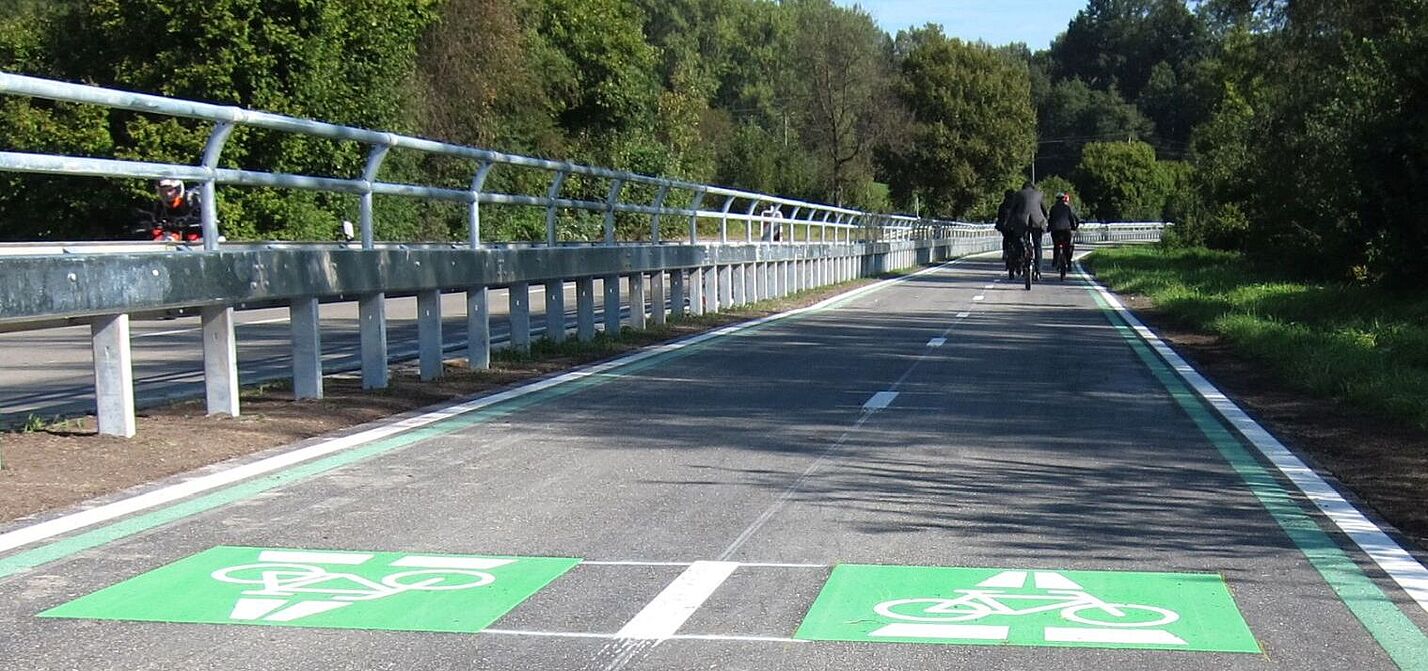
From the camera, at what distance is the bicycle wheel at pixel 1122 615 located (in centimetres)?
471

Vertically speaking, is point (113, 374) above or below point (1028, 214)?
below

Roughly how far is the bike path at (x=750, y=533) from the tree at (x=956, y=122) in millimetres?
58820

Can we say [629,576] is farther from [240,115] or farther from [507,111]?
[507,111]

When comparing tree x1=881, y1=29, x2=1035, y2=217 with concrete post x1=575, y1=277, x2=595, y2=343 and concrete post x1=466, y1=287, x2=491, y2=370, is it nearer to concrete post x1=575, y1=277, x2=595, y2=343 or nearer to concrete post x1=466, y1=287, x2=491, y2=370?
concrete post x1=575, y1=277, x2=595, y2=343

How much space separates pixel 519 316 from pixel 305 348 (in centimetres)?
391

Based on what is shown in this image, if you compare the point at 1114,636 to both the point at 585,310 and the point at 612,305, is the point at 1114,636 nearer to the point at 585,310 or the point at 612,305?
the point at 585,310

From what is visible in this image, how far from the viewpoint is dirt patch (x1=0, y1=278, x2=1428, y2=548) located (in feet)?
21.3

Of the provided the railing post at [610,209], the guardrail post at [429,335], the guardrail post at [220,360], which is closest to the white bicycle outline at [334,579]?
the guardrail post at [220,360]

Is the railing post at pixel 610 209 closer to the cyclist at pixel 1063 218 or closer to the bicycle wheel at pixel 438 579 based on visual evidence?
the bicycle wheel at pixel 438 579

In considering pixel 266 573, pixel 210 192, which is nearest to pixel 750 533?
pixel 266 573

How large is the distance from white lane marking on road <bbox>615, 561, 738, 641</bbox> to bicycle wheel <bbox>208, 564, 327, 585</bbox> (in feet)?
4.05

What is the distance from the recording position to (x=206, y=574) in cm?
514

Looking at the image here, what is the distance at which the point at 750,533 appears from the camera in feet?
19.5

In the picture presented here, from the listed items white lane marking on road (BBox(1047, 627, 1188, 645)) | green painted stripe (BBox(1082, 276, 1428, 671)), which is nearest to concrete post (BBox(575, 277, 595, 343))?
green painted stripe (BBox(1082, 276, 1428, 671))
